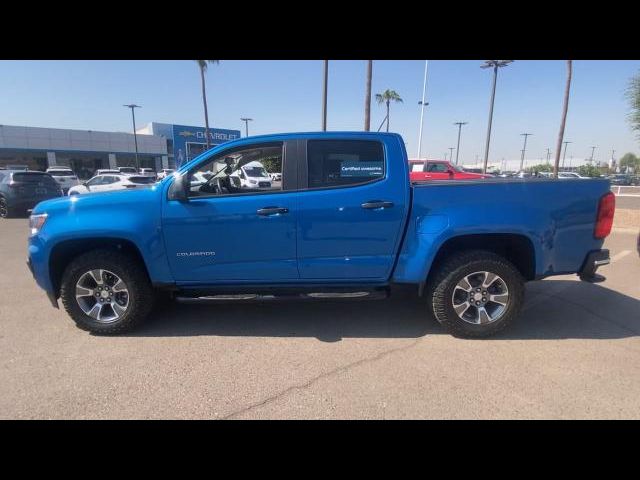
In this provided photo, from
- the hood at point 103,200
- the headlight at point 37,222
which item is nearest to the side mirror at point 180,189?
the hood at point 103,200

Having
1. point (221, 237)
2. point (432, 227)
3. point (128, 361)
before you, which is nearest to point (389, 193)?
point (432, 227)

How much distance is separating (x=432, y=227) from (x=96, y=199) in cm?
325

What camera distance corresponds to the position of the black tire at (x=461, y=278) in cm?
333

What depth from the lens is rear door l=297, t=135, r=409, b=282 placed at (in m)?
3.24

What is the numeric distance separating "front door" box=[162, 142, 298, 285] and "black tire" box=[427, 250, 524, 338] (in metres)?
1.44

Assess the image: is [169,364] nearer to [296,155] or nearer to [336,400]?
[336,400]

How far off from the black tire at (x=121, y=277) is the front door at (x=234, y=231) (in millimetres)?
410

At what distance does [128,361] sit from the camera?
3031mm

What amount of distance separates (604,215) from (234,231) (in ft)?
11.9

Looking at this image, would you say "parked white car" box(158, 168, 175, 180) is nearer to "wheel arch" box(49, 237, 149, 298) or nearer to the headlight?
"wheel arch" box(49, 237, 149, 298)

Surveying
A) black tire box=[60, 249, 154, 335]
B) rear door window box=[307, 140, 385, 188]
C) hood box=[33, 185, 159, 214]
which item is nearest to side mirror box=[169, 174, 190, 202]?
hood box=[33, 185, 159, 214]

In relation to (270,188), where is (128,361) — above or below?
below
